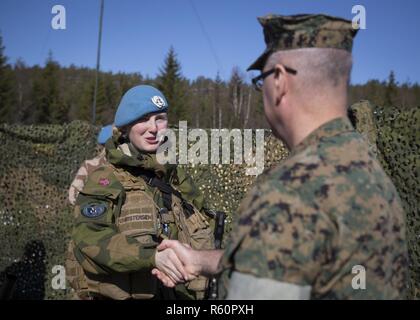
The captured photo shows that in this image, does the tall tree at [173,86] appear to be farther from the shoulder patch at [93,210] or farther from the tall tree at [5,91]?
the shoulder patch at [93,210]

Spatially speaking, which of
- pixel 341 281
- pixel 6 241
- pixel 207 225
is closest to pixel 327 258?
pixel 341 281

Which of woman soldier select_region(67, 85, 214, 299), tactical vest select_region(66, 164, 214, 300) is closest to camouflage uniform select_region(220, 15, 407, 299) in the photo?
woman soldier select_region(67, 85, 214, 299)

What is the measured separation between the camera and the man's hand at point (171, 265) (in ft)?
7.13

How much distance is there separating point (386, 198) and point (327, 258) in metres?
0.29

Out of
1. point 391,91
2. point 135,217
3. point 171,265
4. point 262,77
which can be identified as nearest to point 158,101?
point 135,217

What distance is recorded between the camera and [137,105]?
2.88 metres

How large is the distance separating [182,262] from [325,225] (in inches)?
42.1

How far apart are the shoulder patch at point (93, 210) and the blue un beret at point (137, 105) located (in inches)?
26.5

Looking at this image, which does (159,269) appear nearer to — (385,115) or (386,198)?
(386,198)

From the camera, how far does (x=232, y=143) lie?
5.00 meters

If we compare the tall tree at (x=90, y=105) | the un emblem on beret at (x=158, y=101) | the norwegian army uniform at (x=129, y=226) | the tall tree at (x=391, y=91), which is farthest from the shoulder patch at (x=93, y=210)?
the tall tree at (x=391, y=91)

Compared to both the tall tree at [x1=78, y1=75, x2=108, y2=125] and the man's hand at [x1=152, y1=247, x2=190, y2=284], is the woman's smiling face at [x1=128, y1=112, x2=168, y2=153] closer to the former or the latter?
the man's hand at [x1=152, y1=247, x2=190, y2=284]

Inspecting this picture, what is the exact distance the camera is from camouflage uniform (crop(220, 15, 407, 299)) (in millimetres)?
1239
